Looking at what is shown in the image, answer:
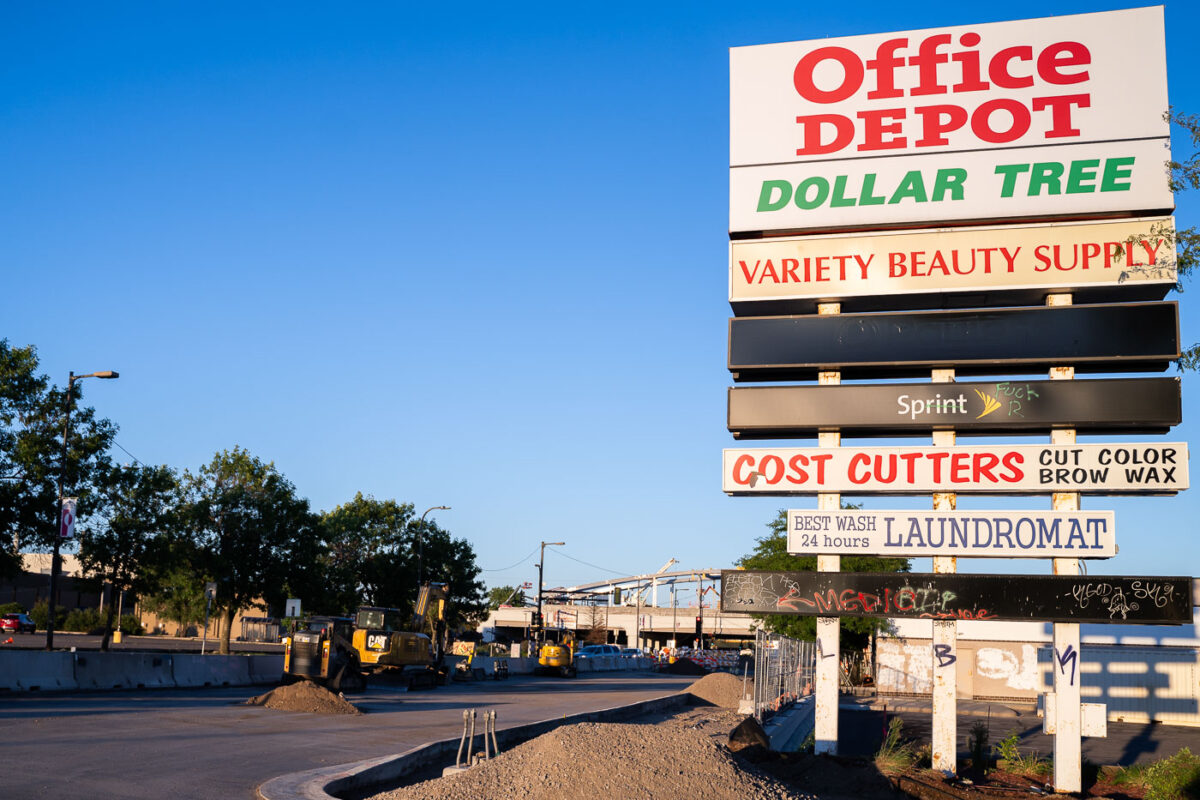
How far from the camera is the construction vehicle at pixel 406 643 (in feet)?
120

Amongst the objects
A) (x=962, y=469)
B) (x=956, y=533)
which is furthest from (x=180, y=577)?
(x=962, y=469)

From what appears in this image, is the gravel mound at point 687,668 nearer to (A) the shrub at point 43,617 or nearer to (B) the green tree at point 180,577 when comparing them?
(B) the green tree at point 180,577

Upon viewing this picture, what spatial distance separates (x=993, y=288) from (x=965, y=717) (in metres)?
25.4

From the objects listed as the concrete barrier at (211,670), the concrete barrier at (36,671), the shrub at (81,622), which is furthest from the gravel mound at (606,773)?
the shrub at (81,622)

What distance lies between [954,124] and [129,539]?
126 ft

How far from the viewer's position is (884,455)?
61.7ft

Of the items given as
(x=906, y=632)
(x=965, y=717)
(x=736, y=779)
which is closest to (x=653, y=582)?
(x=906, y=632)

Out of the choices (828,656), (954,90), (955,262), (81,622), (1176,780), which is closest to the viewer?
(1176,780)

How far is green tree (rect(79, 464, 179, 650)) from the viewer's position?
4341 cm

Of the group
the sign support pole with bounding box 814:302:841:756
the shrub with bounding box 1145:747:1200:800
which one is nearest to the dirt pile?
the sign support pole with bounding box 814:302:841:756

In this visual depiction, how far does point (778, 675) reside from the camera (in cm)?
3125

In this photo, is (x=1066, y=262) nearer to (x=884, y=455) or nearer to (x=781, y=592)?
(x=884, y=455)

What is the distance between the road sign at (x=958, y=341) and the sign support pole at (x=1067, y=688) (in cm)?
153

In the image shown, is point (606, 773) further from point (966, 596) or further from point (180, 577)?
point (180, 577)
